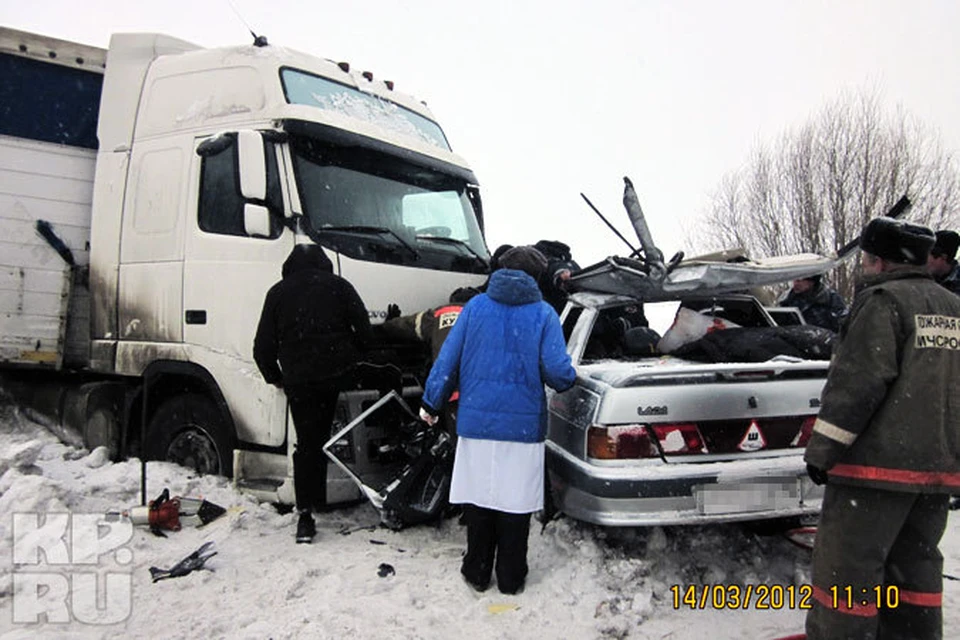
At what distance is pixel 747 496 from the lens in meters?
3.29

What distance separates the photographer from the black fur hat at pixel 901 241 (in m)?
2.69

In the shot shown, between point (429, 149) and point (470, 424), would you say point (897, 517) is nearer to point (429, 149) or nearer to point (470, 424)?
point (470, 424)

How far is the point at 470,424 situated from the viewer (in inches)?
140

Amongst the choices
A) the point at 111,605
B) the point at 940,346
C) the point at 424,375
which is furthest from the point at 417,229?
the point at 940,346

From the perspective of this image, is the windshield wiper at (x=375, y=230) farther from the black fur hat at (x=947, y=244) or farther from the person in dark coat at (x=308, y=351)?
the black fur hat at (x=947, y=244)

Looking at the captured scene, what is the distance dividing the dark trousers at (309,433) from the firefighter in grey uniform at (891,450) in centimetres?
276

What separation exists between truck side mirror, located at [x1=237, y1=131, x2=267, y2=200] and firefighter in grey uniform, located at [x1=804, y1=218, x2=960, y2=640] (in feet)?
11.0

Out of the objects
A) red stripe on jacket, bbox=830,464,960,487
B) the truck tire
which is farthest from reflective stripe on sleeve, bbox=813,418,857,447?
the truck tire

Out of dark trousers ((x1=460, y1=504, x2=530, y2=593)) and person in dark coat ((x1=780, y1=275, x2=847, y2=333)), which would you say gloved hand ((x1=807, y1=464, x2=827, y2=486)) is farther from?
person in dark coat ((x1=780, y1=275, x2=847, y2=333))

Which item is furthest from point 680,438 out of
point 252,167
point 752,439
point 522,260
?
point 252,167

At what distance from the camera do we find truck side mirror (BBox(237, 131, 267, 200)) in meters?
4.32

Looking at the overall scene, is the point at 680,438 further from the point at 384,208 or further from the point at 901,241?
the point at 384,208

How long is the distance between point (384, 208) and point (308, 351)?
135 centimetres

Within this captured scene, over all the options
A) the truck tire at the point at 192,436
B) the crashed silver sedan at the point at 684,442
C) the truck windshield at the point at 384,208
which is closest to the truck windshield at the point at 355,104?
the truck windshield at the point at 384,208
